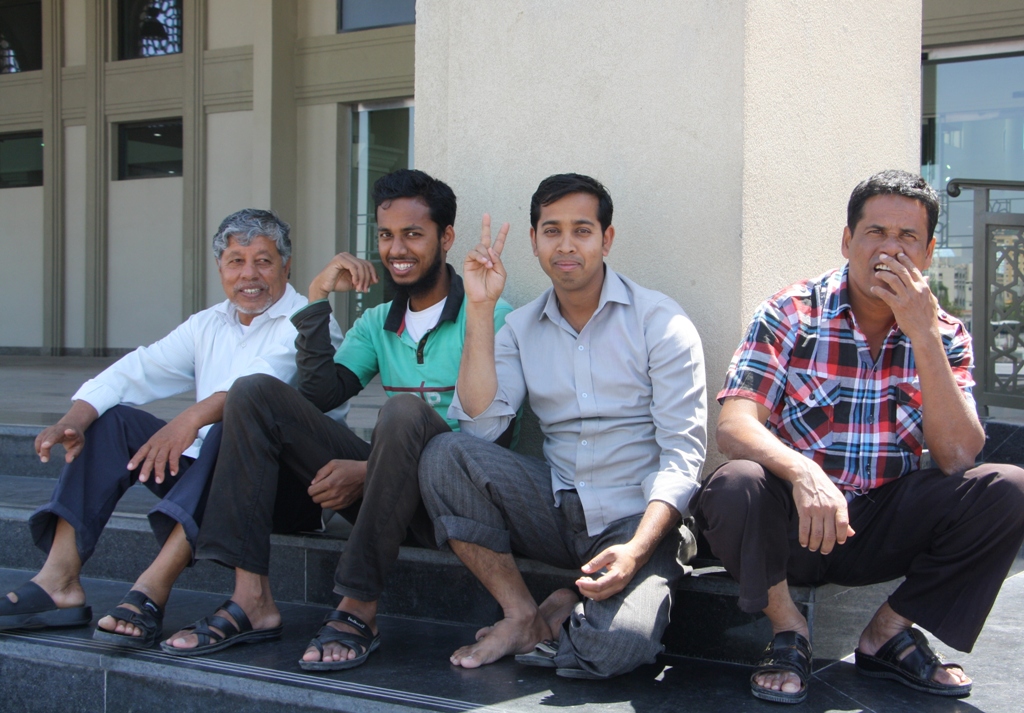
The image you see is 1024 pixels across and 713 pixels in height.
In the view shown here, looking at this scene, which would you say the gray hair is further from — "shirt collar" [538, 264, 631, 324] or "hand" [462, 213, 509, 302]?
"shirt collar" [538, 264, 631, 324]

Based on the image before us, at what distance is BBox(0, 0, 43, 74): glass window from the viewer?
11.5 metres

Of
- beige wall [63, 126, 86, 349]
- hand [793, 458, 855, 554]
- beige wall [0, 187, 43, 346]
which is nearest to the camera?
hand [793, 458, 855, 554]

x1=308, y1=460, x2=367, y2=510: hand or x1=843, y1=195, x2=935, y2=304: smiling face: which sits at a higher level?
x1=843, y1=195, x2=935, y2=304: smiling face

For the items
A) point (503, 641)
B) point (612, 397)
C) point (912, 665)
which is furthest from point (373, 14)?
point (912, 665)

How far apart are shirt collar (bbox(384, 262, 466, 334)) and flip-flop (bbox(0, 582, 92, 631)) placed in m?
1.23

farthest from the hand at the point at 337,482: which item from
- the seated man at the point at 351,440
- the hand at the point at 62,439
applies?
the hand at the point at 62,439

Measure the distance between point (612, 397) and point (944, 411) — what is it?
2.71 ft

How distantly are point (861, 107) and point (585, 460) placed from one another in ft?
5.28

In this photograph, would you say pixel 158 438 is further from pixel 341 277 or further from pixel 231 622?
pixel 341 277

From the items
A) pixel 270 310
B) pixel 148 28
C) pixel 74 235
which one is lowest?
pixel 270 310

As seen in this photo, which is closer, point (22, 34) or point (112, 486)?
point (112, 486)

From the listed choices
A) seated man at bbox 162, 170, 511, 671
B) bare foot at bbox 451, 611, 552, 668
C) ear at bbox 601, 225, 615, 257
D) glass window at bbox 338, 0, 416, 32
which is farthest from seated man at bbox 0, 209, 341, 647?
glass window at bbox 338, 0, 416, 32

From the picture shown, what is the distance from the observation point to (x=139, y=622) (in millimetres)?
2578

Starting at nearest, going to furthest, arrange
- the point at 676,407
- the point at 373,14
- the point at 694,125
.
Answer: the point at 676,407 < the point at 694,125 < the point at 373,14
